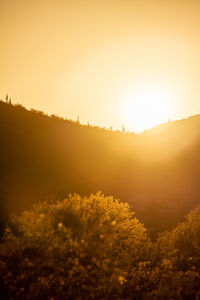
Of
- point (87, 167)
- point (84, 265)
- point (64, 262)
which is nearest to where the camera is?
point (64, 262)

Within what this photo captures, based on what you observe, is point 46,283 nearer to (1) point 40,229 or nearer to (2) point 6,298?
(2) point 6,298

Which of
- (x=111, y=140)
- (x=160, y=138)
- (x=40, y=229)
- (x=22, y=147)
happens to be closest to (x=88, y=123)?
(x=111, y=140)

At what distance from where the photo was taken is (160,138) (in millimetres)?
77562

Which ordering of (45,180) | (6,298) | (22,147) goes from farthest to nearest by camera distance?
1. (22,147)
2. (45,180)
3. (6,298)

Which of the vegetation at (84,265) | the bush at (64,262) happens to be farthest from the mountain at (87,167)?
the bush at (64,262)

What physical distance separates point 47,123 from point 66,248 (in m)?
39.8

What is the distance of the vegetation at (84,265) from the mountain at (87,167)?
1728 cm

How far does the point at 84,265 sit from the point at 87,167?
3558cm

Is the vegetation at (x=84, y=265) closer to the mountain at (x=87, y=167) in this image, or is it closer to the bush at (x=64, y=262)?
the bush at (x=64, y=262)

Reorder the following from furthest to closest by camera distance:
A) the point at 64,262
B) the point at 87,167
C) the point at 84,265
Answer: the point at 87,167 < the point at 84,265 < the point at 64,262


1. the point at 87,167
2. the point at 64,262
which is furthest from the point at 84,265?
the point at 87,167

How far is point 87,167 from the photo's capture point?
48.8 metres

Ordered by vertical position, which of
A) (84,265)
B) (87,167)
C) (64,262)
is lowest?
(84,265)

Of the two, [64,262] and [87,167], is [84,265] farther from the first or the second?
[87,167]
